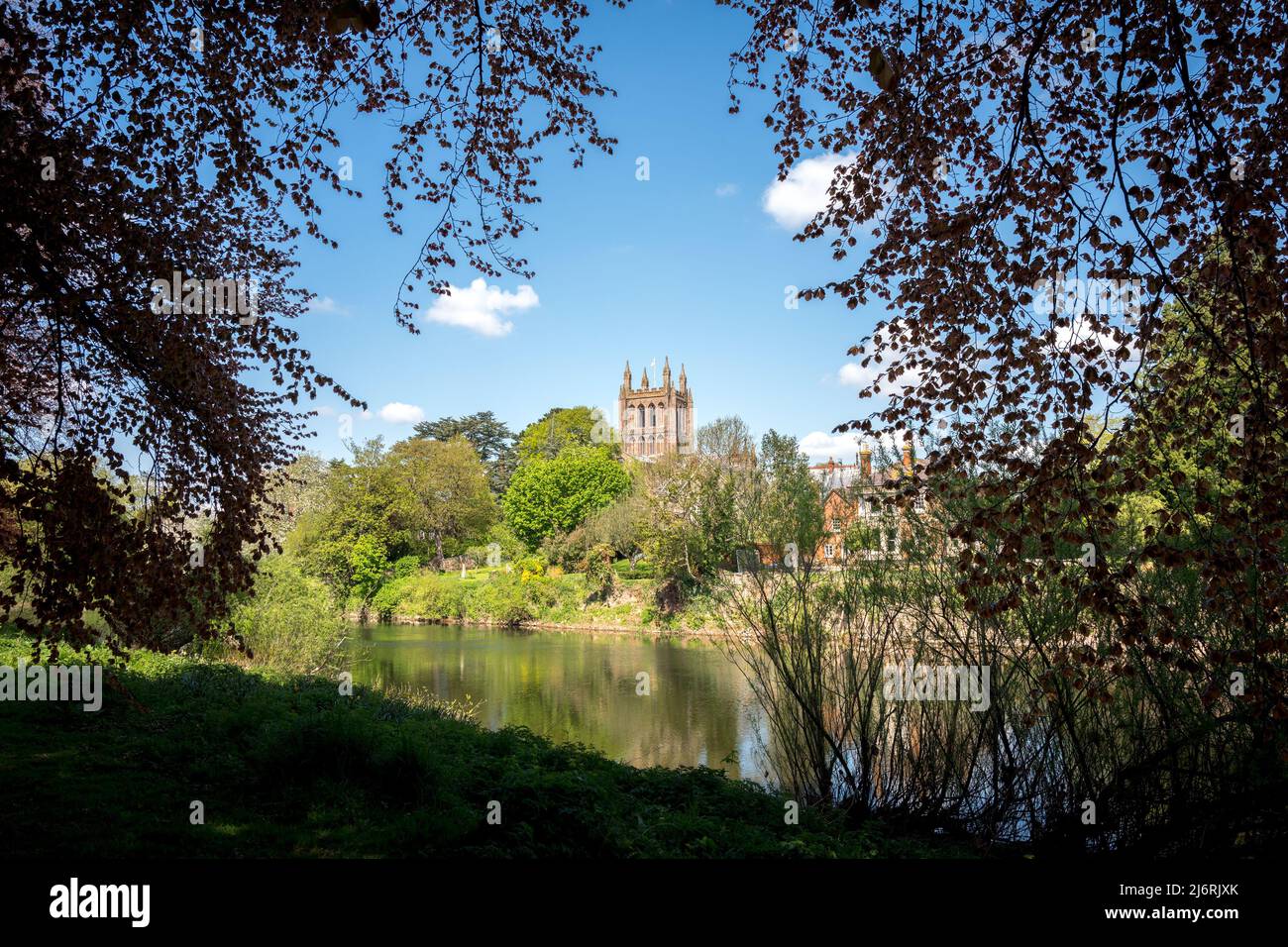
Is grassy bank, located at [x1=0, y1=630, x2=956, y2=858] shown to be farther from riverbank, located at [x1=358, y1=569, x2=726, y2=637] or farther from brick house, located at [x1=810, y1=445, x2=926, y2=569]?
riverbank, located at [x1=358, y1=569, x2=726, y2=637]

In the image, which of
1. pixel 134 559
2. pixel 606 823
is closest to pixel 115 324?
pixel 134 559

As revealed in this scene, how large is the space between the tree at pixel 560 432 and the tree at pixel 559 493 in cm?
1141

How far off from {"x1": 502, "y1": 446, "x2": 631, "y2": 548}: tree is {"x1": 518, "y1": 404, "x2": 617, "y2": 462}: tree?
11.4 m

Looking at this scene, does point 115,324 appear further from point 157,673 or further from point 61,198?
point 157,673

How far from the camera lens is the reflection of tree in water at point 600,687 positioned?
14.4 metres

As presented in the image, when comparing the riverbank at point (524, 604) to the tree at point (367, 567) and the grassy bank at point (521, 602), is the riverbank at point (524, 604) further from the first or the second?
the tree at point (367, 567)

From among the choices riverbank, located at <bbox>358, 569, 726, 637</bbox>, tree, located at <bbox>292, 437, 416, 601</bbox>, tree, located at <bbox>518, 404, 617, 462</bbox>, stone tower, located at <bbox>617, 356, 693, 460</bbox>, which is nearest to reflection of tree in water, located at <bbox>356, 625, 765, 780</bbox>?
riverbank, located at <bbox>358, 569, 726, 637</bbox>

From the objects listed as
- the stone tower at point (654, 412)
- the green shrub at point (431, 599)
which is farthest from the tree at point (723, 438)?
the stone tower at point (654, 412)

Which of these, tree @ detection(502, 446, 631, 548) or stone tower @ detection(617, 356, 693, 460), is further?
stone tower @ detection(617, 356, 693, 460)

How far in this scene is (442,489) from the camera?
4525 centimetres

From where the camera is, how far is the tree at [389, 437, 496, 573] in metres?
44.3

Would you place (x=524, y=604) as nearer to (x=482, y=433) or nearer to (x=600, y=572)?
(x=600, y=572)

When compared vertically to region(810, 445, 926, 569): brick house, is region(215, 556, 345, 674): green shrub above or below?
below
